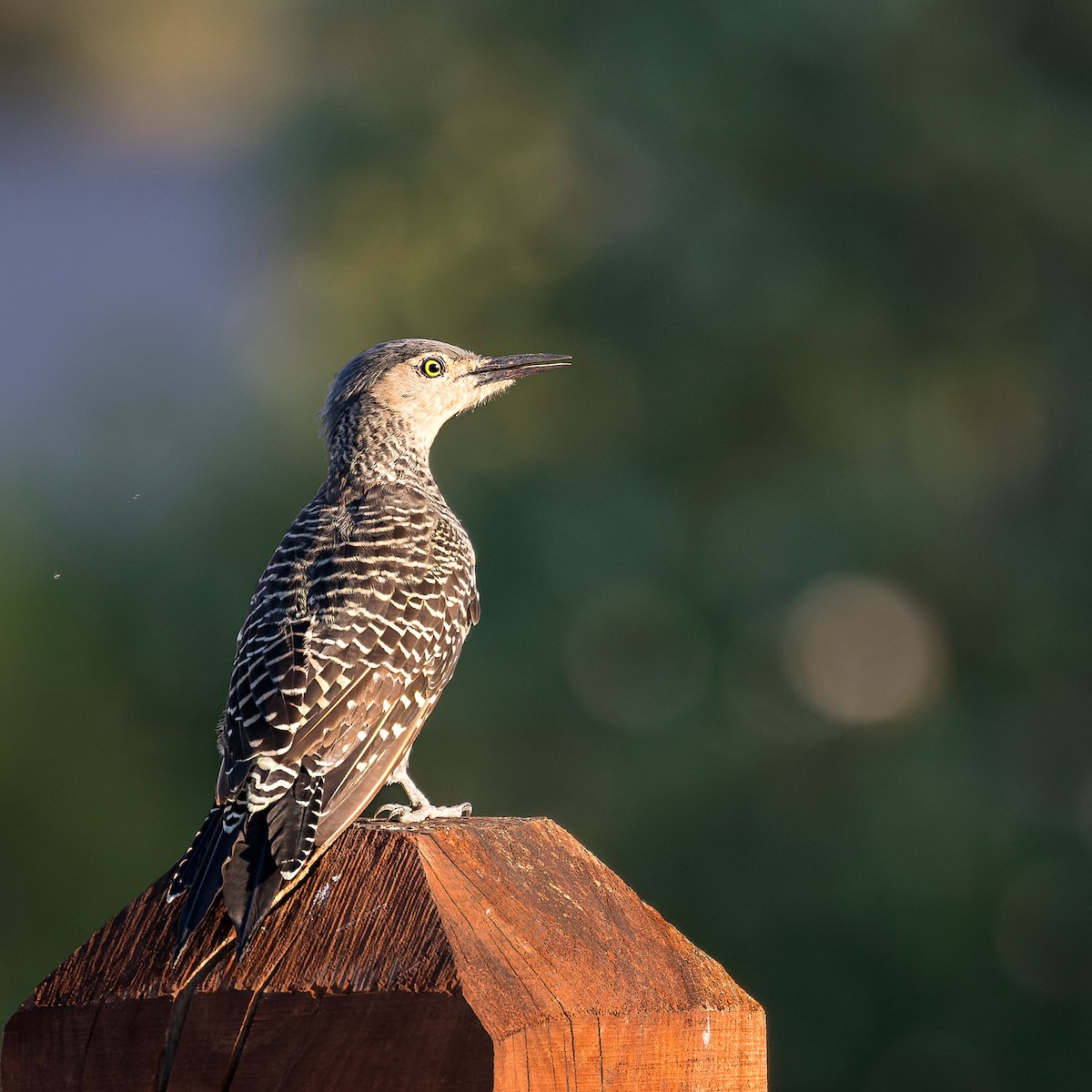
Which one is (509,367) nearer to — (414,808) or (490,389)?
(490,389)

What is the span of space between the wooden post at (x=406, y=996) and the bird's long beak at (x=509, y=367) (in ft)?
14.9

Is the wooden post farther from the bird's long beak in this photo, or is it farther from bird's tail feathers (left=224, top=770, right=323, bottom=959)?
the bird's long beak

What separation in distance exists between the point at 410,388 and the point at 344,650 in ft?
8.34

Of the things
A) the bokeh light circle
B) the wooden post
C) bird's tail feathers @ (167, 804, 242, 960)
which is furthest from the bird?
the bokeh light circle

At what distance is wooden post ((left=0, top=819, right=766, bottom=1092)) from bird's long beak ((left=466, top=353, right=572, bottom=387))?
4.56 meters

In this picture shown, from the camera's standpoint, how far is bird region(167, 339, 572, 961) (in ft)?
11.1

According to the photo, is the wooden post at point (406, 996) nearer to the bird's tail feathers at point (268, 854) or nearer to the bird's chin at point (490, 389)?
the bird's tail feathers at point (268, 854)

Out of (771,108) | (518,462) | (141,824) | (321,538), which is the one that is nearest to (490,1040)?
(321,538)

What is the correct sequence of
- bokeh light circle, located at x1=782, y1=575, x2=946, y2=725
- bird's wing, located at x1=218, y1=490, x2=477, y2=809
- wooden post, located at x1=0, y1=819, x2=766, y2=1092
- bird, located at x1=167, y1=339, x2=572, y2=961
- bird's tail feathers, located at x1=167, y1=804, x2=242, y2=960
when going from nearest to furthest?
wooden post, located at x1=0, y1=819, x2=766, y2=1092, bird's tail feathers, located at x1=167, y1=804, x2=242, y2=960, bird, located at x1=167, y1=339, x2=572, y2=961, bird's wing, located at x1=218, y1=490, x2=477, y2=809, bokeh light circle, located at x1=782, y1=575, x2=946, y2=725

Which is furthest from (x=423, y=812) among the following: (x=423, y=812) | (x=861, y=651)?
(x=861, y=651)

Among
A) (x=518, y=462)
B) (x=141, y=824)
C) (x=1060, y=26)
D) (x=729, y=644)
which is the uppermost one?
(x=1060, y=26)

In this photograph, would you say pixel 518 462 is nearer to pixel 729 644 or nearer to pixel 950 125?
pixel 729 644

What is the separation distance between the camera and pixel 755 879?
1305 centimetres

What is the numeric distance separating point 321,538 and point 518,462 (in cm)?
919
